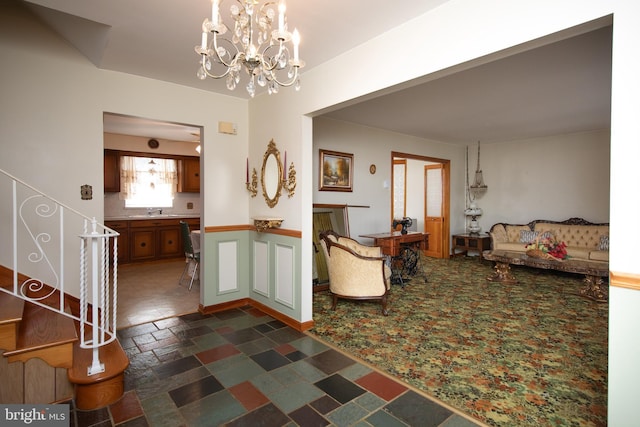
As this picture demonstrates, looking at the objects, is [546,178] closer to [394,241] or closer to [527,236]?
[527,236]

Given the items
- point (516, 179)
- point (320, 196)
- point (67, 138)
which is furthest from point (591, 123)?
point (67, 138)

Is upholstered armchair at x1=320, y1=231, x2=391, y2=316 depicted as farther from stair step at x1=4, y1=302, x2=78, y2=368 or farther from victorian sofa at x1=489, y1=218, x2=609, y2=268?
victorian sofa at x1=489, y1=218, x2=609, y2=268

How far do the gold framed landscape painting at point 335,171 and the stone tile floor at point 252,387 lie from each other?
2.48 metres

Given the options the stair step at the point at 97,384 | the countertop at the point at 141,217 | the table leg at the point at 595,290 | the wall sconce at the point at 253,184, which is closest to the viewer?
the stair step at the point at 97,384

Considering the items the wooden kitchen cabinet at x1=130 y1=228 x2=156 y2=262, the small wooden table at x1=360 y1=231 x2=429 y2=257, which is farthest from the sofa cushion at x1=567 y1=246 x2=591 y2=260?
the wooden kitchen cabinet at x1=130 y1=228 x2=156 y2=262

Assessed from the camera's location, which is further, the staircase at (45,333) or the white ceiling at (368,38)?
the white ceiling at (368,38)

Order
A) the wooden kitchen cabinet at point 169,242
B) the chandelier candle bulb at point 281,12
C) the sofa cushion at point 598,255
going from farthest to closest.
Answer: the wooden kitchen cabinet at point 169,242
the sofa cushion at point 598,255
the chandelier candle bulb at point 281,12

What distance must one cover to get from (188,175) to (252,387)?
608 centimetres

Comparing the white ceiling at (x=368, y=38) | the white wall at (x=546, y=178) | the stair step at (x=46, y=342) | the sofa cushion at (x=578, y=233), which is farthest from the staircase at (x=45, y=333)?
the white wall at (x=546, y=178)

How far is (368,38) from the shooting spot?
254 centimetres

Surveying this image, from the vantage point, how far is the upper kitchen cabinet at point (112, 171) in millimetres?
6508

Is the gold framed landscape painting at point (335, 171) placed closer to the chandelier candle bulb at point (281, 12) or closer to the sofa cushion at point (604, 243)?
the chandelier candle bulb at point (281, 12)

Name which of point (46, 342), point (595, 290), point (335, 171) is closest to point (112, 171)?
point (335, 171)

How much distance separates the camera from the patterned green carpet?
2.11m
